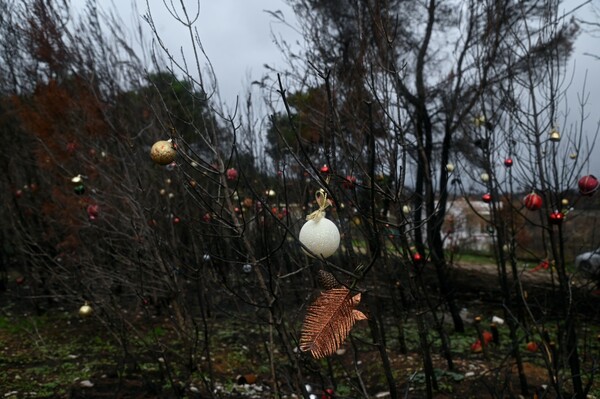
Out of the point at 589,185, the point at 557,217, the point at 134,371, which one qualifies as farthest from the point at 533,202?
the point at 134,371

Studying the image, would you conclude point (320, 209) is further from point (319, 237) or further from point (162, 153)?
point (162, 153)

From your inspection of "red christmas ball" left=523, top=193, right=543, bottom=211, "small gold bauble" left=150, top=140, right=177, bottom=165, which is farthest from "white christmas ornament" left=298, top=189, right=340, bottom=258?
"red christmas ball" left=523, top=193, right=543, bottom=211

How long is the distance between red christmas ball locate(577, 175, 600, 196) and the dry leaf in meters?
2.73

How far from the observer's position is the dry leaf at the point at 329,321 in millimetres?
978

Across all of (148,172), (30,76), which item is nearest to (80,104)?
(148,172)

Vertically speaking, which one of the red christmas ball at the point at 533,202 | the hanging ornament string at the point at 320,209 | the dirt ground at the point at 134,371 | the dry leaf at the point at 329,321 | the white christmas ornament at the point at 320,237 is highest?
the red christmas ball at the point at 533,202

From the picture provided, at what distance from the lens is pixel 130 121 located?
621 centimetres

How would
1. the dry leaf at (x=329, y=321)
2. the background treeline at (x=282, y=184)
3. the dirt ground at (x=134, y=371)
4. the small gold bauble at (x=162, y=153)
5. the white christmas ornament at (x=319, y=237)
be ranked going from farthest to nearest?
the dirt ground at (x=134, y=371) < the background treeline at (x=282, y=184) < the small gold bauble at (x=162, y=153) < the white christmas ornament at (x=319, y=237) < the dry leaf at (x=329, y=321)

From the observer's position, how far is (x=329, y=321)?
1.01m

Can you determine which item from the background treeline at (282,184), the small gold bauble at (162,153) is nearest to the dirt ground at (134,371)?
the background treeline at (282,184)

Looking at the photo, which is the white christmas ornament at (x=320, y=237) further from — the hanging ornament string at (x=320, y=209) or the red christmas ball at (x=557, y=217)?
the red christmas ball at (x=557, y=217)

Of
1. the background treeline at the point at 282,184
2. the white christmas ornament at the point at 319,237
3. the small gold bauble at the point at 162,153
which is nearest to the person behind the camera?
the white christmas ornament at the point at 319,237

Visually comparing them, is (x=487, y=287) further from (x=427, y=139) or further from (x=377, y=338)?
(x=377, y=338)

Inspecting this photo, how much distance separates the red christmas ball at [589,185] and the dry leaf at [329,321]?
2734 mm
